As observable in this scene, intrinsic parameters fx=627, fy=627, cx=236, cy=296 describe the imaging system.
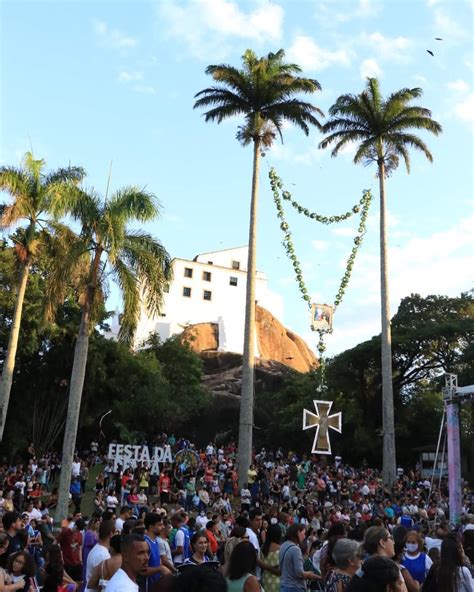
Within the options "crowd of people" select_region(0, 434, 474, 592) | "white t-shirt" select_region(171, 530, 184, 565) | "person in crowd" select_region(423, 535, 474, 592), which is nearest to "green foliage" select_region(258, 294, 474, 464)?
"crowd of people" select_region(0, 434, 474, 592)

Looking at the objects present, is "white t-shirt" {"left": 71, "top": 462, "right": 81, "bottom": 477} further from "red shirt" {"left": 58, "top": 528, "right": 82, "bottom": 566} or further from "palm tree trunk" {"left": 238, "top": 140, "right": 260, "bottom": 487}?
"red shirt" {"left": 58, "top": 528, "right": 82, "bottom": 566}

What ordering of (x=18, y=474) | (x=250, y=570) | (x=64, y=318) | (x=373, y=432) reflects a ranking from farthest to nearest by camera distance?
(x=373, y=432)
(x=64, y=318)
(x=18, y=474)
(x=250, y=570)

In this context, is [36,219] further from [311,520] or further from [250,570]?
[250,570]

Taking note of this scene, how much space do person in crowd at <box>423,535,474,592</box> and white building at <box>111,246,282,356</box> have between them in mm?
53847

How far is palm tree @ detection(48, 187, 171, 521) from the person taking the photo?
58.1 feet

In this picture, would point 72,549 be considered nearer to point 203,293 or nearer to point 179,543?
point 179,543

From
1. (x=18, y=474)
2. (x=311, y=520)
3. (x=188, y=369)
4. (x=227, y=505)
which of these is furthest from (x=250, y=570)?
(x=188, y=369)

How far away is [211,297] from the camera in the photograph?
63.4 meters

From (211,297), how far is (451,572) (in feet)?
192

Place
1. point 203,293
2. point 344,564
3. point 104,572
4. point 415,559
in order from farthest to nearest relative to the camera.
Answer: point 203,293, point 415,559, point 104,572, point 344,564

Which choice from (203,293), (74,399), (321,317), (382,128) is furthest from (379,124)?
(203,293)

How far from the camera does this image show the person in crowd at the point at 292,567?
659cm

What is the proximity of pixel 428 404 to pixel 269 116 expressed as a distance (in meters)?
21.7

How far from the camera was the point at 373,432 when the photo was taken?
39.1 m
